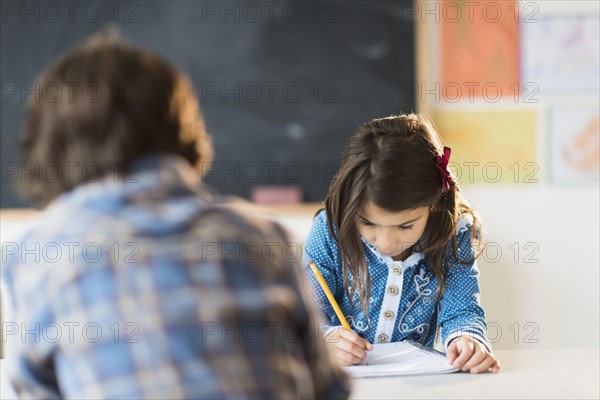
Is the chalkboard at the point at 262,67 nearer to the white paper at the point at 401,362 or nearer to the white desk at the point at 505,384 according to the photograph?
the white paper at the point at 401,362

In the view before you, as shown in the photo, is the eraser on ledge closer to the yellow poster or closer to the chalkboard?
the chalkboard

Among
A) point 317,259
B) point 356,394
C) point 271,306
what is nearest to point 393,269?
point 317,259

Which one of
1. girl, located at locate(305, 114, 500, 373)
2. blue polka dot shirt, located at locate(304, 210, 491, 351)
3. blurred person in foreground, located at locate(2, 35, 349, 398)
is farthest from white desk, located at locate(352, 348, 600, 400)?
blurred person in foreground, located at locate(2, 35, 349, 398)

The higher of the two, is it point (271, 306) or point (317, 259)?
point (271, 306)

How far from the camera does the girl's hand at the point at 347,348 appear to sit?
1540 millimetres

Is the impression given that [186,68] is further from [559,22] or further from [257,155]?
[559,22]

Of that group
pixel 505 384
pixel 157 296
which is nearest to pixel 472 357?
pixel 505 384

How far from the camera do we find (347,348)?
1542 mm

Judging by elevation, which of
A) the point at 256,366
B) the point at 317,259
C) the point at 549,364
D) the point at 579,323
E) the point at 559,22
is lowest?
the point at 579,323

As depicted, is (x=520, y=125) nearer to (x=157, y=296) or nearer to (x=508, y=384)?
(x=508, y=384)

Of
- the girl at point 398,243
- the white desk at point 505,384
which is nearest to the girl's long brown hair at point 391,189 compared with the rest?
the girl at point 398,243

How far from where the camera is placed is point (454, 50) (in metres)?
3.07

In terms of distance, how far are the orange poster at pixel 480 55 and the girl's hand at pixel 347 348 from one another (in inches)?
65.3

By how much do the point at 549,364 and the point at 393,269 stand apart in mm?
407
